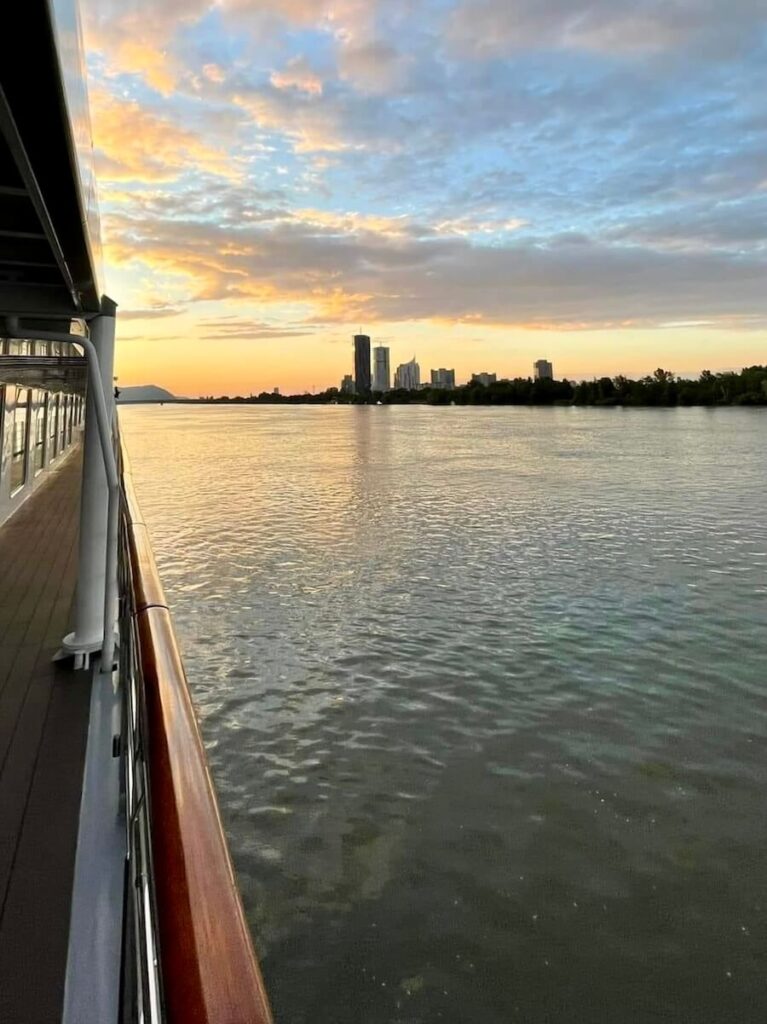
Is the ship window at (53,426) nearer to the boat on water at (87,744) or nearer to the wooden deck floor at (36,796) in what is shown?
the wooden deck floor at (36,796)

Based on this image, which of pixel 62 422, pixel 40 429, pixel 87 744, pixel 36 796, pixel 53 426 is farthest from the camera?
pixel 62 422

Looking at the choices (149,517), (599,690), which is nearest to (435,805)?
(599,690)

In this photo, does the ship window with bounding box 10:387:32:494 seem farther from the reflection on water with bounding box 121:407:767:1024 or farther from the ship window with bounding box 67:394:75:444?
the ship window with bounding box 67:394:75:444

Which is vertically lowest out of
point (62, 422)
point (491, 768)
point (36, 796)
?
point (491, 768)

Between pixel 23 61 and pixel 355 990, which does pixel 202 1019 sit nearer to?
pixel 23 61

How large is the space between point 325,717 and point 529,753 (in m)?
1.47

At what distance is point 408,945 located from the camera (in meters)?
3.22

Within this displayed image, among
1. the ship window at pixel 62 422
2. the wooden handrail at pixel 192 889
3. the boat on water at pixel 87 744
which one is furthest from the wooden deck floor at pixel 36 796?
the ship window at pixel 62 422

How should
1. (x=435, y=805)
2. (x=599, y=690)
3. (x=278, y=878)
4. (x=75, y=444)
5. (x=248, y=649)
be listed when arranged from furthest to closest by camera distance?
(x=75, y=444), (x=248, y=649), (x=599, y=690), (x=435, y=805), (x=278, y=878)

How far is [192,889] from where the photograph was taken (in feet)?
2.49

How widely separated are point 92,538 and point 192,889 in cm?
279

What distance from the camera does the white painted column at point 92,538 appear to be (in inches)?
121

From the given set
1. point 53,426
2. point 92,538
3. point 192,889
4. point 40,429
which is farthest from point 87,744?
point 53,426

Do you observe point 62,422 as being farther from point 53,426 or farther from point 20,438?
point 20,438
